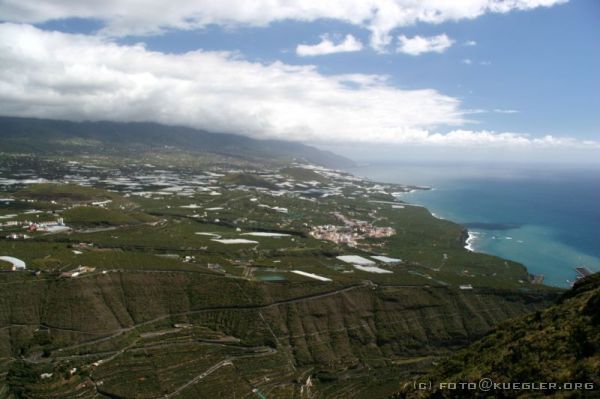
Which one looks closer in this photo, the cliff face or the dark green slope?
the dark green slope

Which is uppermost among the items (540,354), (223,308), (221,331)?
(540,354)

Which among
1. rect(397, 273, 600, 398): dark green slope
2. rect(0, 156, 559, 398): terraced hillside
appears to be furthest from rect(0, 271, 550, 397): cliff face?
rect(397, 273, 600, 398): dark green slope

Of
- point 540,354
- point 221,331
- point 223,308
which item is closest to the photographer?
point 540,354

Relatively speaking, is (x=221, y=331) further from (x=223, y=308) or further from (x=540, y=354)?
(x=540, y=354)

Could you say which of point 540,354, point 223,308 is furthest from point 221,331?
point 540,354

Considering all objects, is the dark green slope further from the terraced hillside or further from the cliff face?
the cliff face

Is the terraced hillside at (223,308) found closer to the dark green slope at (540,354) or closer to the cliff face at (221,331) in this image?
the cliff face at (221,331)

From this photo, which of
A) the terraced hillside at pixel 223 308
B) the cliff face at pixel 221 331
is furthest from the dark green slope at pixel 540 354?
the cliff face at pixel 221 331
